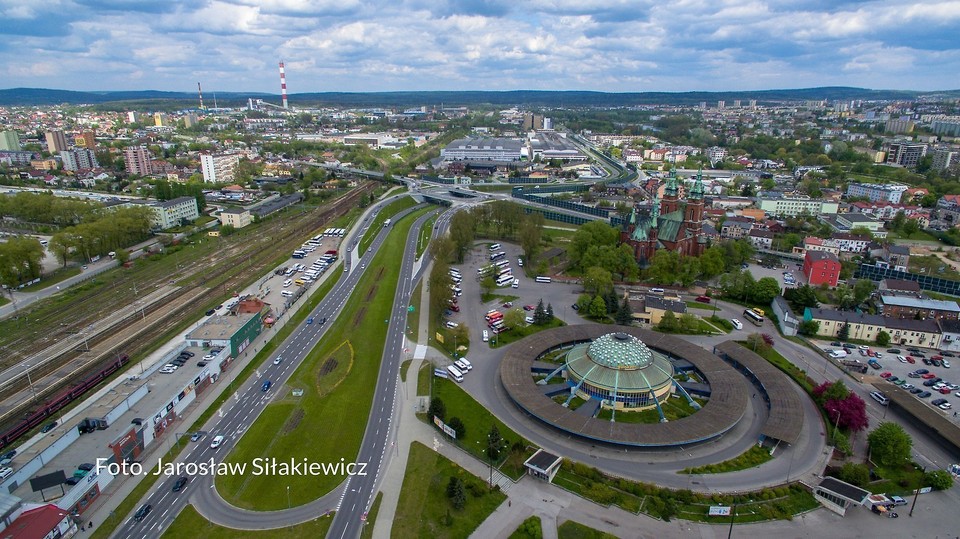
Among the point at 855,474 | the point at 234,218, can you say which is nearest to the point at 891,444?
the point at 855,474

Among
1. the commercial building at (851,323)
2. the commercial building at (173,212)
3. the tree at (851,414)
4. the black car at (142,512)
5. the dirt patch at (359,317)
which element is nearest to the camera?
the black car at (142,512)

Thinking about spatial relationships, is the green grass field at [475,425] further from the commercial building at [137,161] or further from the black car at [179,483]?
the commercial building at [137,161]

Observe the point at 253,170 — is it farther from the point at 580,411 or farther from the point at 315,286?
the point at 580,411

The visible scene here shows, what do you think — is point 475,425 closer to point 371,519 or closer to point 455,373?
point 455,373

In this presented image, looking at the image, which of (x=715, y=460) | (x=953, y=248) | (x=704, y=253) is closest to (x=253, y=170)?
(x=704, y=253)

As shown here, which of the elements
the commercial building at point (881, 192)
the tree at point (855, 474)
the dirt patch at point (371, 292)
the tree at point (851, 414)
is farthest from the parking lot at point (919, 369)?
the commercial building at point (881, 192)

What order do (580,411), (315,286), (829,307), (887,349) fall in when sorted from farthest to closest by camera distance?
1. (315,286)
2. (829,307)
3. (887,349)
4. (580,411)

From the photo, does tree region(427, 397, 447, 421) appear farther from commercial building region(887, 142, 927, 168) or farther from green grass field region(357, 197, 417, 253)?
commercial building region(887, 142, 927, 168)
